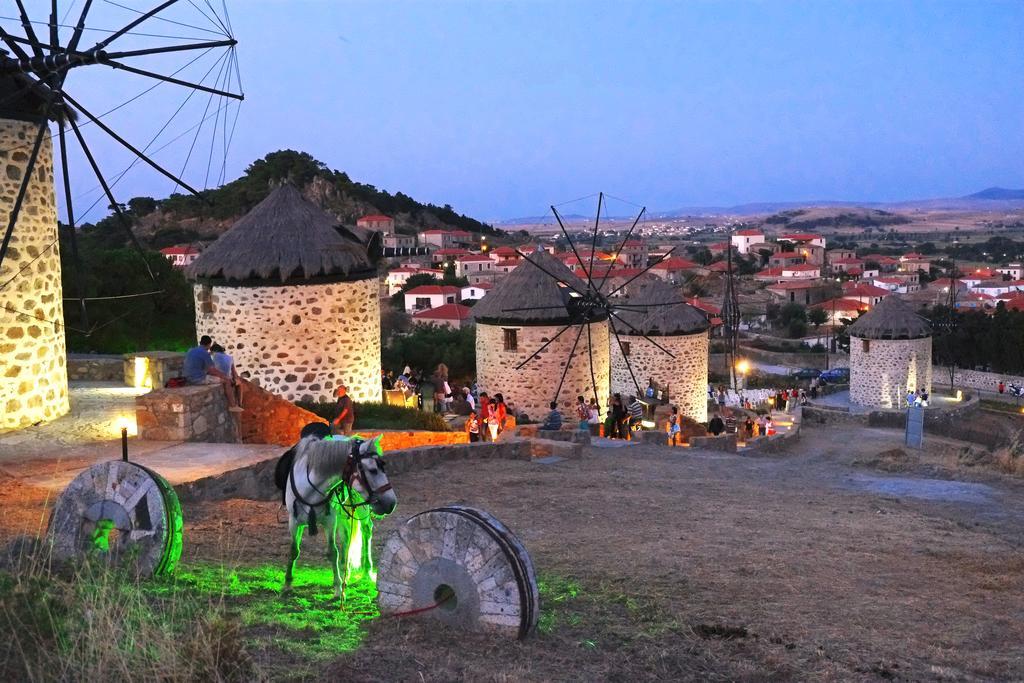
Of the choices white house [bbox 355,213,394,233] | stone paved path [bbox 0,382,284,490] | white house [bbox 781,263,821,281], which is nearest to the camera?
stone paved path [bbox 0,382,284,490]

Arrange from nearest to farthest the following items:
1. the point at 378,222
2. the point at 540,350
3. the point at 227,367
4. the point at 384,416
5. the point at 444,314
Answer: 1. the point at 227,367
2. the point at 384,416
3. the point at 540,350
4. the point at 444,314
5. the point at 378,222

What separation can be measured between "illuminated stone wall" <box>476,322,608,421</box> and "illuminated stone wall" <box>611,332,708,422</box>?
382 cm

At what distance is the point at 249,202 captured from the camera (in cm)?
5575

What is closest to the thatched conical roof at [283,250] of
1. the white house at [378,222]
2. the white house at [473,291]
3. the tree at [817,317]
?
the white house at [473,291]

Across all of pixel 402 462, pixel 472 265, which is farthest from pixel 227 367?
pixel 472 265

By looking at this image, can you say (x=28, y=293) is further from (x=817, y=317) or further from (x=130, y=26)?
(x=817, y=317)

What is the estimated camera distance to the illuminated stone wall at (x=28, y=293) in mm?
9914

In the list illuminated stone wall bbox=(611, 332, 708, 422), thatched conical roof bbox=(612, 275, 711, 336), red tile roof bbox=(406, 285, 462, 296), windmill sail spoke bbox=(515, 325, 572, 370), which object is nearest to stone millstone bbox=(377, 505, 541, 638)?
windmill sail spoke bbox=(515, 325, 572, 370)

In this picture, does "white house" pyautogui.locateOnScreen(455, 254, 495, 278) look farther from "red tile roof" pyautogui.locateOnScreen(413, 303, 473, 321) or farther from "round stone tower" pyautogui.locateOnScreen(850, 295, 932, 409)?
"round stone tower" pyautogui.locateOnScreen(850, 295, 932, 409)

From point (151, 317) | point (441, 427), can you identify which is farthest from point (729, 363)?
point (441, 427)

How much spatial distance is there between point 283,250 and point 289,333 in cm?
123

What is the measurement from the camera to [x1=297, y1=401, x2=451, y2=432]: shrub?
1387 cm

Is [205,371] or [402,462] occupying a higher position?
[205,371]

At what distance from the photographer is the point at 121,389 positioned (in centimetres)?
1271
